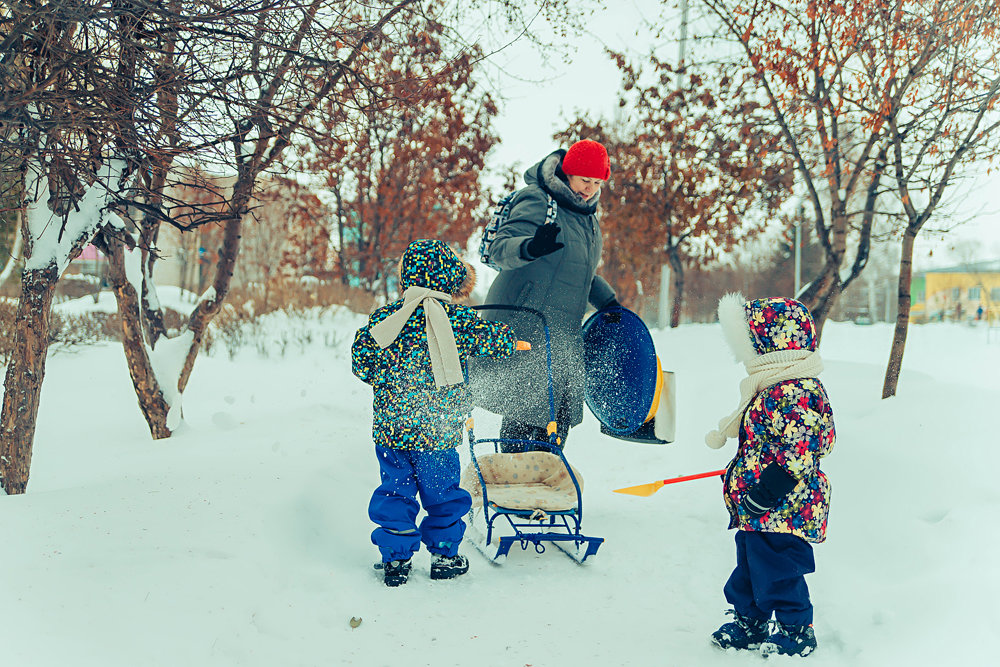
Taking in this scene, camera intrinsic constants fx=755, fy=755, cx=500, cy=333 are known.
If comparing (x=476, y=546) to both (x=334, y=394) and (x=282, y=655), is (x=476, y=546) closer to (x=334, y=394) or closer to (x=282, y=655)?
(x=282, y=655)

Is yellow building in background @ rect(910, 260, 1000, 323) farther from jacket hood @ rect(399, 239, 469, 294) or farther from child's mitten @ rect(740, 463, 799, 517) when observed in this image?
child's mitten @ rect(740, 463, 799, 517)

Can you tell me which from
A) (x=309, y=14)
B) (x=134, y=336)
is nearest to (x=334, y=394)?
(x=134, y=336)

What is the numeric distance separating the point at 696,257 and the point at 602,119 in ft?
12.8

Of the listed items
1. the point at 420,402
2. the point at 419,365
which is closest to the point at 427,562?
the point at 420,402

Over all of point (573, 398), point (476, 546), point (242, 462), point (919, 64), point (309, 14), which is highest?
point (919, 64)

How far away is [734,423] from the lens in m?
3.12

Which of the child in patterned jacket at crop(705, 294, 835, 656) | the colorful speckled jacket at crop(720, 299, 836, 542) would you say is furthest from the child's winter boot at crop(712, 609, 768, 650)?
the colorful speckled jacket at crop(720, 299, 836, 542)

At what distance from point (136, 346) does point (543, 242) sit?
3.32 metres

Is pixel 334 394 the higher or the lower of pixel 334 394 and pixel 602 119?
the lower

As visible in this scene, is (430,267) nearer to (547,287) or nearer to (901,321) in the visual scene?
(547,287)

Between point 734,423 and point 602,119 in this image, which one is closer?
point 734,423

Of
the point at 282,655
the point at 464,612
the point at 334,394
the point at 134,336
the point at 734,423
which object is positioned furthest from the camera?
the point at 334,394

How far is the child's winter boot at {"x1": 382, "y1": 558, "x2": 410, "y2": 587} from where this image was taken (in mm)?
3648

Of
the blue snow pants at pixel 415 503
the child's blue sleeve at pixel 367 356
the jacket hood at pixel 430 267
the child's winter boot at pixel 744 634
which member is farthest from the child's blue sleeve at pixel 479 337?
the child's winter boot at pixel 744 634
